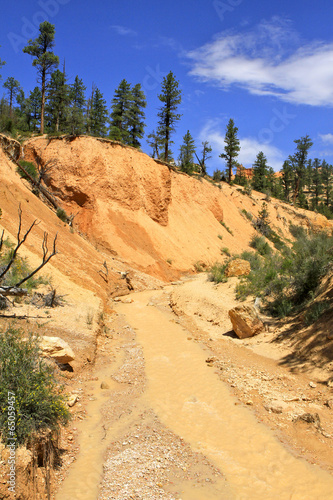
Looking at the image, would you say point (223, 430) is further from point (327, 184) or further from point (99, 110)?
point (327, 184)

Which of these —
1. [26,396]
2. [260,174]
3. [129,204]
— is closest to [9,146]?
[129,204]

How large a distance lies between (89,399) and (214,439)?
2.40 metres

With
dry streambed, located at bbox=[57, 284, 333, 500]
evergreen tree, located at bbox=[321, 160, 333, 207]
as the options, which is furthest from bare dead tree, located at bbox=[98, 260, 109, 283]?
evergreen tree, located at bbox=[321, 160, 333, 207]

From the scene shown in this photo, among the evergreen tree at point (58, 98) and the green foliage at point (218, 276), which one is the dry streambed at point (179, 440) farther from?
the evergreen tree at point (58, 98)

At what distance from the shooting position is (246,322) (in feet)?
35.7

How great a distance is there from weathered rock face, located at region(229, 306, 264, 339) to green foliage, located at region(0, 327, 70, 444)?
6742 millimetres

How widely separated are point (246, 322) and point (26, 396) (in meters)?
7.53

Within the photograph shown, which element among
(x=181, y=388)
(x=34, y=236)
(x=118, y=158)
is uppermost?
(x=118, y=158)

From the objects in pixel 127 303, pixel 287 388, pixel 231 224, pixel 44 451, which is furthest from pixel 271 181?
pixel 44 451

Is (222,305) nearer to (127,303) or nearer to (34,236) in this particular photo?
(127,303)

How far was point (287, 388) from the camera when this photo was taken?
7.55 metres

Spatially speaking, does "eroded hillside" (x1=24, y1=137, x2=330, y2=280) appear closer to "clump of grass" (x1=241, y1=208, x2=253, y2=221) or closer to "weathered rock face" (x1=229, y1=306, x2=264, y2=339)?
"clump of grass" (x1=241, y1=208, x2=253, y2=221)

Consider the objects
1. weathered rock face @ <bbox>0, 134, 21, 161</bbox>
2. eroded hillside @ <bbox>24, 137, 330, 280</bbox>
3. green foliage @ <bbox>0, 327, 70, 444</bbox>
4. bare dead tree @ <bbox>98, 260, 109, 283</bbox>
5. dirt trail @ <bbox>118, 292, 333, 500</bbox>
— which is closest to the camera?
green foliage @ <bbox>0, 327, 70, 444</bbox>

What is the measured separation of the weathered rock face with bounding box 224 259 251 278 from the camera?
1593cm
